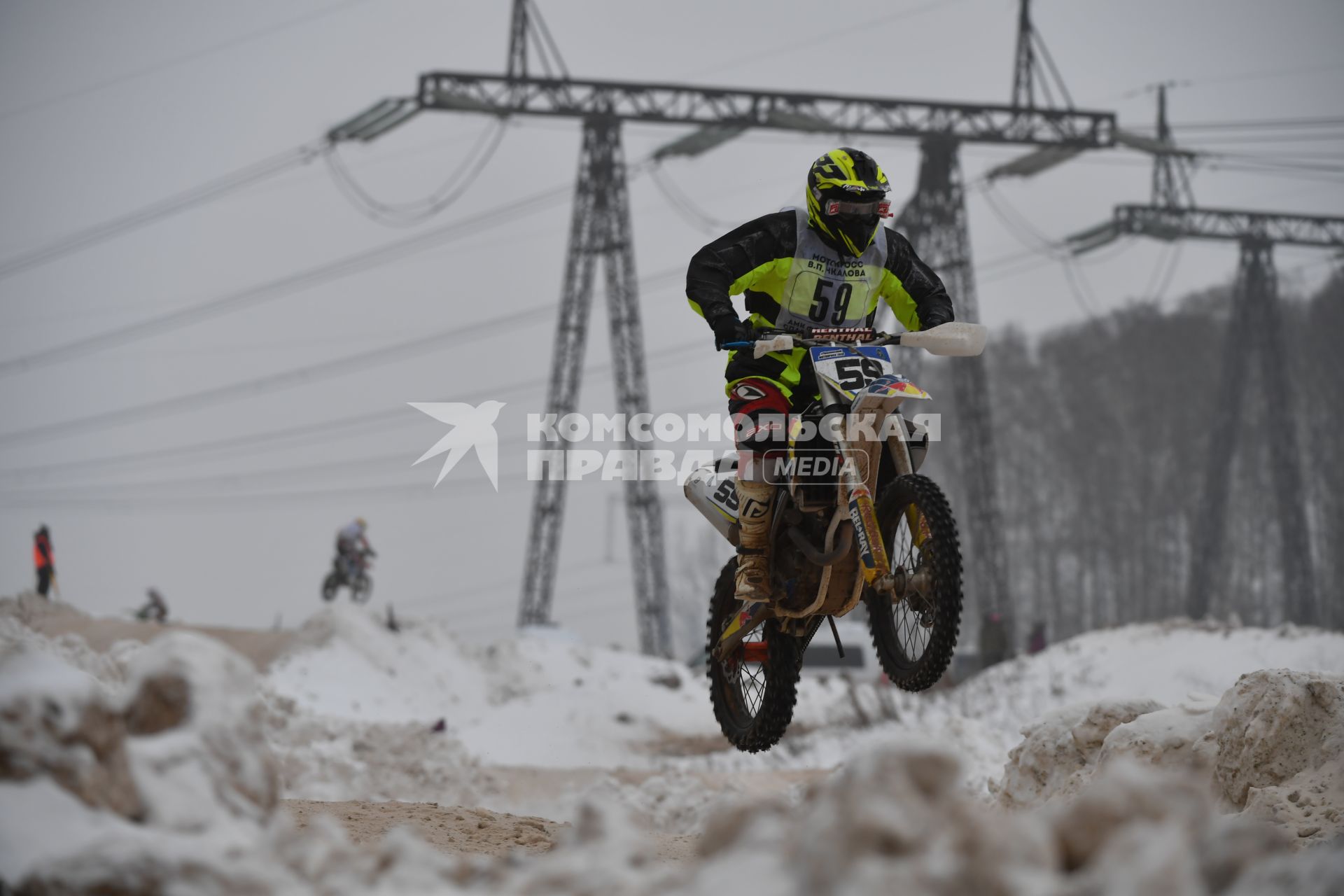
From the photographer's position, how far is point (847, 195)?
6520 mm

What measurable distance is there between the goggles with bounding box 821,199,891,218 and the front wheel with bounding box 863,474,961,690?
1.24 metres

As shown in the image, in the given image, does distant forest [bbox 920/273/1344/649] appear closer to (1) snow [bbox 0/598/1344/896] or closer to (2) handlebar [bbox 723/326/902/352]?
(1) snow [bbox 0/598/1344/896]

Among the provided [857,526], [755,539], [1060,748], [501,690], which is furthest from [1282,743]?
[501,690]

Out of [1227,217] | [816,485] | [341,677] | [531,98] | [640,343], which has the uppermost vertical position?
[531,98]

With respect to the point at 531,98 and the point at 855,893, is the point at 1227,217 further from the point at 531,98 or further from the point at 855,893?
the point at 855,893

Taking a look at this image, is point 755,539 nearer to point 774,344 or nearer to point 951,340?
point 774,344

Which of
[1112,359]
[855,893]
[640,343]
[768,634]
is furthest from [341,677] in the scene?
[1112,359]

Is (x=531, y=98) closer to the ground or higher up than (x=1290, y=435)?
higher up

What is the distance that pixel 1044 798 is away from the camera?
761 cm

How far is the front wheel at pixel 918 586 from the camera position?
603 centimetres

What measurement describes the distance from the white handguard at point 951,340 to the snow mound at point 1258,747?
193 cm

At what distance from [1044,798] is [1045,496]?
41.1 m

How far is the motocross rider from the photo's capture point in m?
6.55

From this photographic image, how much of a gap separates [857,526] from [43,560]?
21.7 meters
